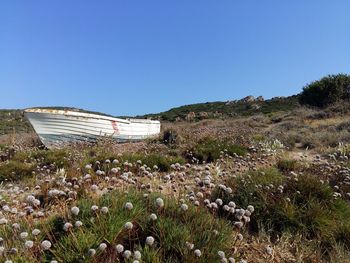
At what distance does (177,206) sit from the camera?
406cm

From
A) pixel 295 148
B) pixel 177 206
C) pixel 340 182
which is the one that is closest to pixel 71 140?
pixel 295 148

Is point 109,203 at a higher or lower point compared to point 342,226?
higher

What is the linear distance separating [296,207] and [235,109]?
175 feet

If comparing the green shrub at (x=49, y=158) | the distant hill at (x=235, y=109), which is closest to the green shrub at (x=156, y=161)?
the green shrub at (x=49, y=158)

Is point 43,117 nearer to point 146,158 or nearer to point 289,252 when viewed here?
point 146,158

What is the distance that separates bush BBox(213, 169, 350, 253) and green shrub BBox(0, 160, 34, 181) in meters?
4.73

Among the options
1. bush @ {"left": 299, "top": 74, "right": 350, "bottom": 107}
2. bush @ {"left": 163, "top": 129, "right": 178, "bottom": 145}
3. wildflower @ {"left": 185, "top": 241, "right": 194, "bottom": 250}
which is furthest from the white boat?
bush @ {"left": 299, "top": 74, "right": 350, "bottom": 107}

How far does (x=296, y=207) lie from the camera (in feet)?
16.7

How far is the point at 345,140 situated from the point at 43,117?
1110 centimetres

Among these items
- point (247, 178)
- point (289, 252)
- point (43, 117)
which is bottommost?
point (289, 252)

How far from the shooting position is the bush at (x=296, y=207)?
4.71 meters

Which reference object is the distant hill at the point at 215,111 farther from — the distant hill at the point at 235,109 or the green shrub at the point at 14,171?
the green shrub at the point at 14,171

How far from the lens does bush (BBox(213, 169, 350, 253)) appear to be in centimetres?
471

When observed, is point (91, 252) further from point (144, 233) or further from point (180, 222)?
point (180, 222)
